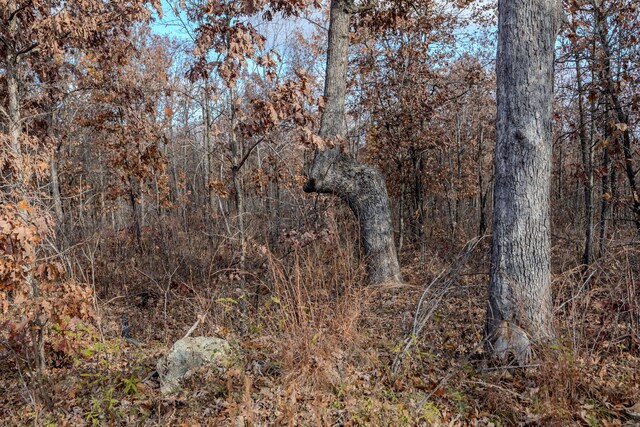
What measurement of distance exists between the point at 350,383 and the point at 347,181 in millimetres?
3821

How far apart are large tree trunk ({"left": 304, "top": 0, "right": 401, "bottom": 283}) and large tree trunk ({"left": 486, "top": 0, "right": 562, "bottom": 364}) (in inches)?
116

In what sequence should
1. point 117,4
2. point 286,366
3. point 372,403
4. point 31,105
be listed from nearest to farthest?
1. point 372,403
2. point 286,366
3. point 117,4
4. point 31,105

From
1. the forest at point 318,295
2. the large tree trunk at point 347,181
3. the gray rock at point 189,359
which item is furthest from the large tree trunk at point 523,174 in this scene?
the large tree trunk at point 347,181

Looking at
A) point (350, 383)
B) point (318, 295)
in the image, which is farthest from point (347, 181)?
point (350, 383)

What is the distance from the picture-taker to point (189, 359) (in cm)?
360

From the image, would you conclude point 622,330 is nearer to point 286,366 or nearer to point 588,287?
point 588,287

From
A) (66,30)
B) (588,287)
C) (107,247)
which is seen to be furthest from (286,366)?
(107,247)

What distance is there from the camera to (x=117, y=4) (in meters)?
5.78

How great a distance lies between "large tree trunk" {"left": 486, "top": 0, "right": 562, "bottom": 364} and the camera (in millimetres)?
3531

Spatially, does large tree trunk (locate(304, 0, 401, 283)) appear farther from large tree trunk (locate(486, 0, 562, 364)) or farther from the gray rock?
the gray rock

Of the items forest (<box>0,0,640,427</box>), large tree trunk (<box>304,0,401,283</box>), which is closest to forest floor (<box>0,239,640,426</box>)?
forest (<box>0,0,640,427</box>)

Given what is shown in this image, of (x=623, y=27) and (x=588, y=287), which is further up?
(x=623, y=27)

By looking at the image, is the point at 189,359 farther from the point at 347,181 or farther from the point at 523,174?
the point at 347,181

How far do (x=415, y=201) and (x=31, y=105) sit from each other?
8672mm
